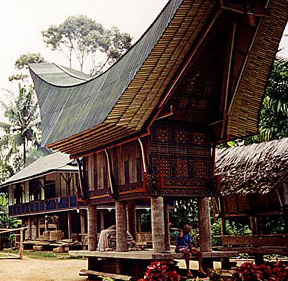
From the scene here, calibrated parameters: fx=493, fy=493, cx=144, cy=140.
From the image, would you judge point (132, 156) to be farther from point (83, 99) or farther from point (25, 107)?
point (25, 107)

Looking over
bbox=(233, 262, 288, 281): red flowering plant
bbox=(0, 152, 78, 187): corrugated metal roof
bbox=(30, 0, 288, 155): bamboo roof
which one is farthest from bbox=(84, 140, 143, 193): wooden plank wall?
bbox=(0, 152, 78, 187): corrugated metal roof

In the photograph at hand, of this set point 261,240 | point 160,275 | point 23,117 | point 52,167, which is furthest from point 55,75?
point 23,117

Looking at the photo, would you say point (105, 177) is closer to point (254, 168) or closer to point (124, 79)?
point (124, 79)

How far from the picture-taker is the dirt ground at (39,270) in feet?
47.9

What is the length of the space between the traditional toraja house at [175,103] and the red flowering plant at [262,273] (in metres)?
4.92

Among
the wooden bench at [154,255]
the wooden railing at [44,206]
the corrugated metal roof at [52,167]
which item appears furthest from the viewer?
the wooden railing at [44,206]

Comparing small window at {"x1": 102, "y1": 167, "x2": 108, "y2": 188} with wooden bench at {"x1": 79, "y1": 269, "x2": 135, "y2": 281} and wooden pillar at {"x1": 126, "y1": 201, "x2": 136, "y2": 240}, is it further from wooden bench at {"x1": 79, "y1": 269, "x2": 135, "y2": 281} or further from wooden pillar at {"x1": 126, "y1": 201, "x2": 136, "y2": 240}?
wooden bench at {"x1": 79, "y1": 269, "x2": 135, "y2": 281}

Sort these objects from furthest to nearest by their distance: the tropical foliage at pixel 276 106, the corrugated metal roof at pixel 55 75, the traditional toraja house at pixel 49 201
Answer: the traditional toraja house at pixel 49 201 → the tropical foliage at pixel 276 106 → the corrugated metal roof at pixel 55 75

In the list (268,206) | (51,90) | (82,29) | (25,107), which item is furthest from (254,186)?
(82,29)

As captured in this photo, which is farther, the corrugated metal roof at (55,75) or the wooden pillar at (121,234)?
the corrugated metal roof at (55,75)

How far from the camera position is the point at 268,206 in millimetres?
14539

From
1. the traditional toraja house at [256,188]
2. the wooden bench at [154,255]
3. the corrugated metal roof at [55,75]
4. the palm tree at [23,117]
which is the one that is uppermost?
the palm tree at [23,117]

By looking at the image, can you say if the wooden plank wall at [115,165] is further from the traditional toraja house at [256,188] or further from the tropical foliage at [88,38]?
the tropical foliage at [88,38]

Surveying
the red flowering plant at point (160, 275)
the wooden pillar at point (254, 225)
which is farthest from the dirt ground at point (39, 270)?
the red flowering plant at point (160, 275)
